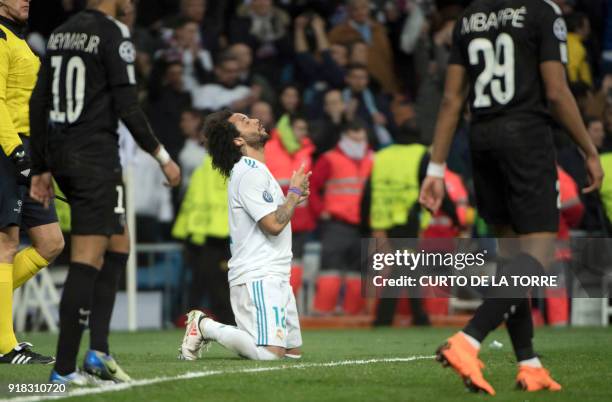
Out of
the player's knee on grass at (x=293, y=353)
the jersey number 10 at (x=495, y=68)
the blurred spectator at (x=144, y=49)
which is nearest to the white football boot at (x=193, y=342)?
the player's knee on grass at (x=293, y=353)

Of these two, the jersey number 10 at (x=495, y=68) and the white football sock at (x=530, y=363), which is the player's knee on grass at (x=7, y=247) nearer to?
the jersey number 10 at (x=495, y=68)

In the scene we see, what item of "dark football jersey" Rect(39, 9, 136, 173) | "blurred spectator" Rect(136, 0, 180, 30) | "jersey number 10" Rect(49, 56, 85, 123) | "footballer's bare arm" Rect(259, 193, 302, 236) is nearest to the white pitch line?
"footballer's bare arm" Rect(259, 193, 302, 236)

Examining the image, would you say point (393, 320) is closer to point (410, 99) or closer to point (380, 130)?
point (380, 130)

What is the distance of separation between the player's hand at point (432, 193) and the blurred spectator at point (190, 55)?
10237mm

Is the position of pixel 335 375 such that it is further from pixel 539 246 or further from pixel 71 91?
pixel 71 91

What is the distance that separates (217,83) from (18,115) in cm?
777

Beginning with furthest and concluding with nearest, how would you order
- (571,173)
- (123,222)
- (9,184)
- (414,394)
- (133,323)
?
(571,173), (133,323), (9,184), (123,222), (414,394)

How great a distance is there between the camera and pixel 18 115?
879 cm

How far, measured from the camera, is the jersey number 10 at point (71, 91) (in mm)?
6812

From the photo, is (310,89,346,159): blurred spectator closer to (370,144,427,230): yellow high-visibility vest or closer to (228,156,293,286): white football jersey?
(370,144,427,230): yellow high-visibility vest

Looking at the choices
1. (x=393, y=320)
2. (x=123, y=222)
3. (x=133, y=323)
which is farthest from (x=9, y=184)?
(x=393, y=320)

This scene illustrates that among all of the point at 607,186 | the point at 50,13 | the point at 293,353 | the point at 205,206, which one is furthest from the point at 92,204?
the point at 50,13

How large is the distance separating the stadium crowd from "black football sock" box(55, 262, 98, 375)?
782cm

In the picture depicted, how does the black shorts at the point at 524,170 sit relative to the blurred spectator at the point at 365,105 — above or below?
below
